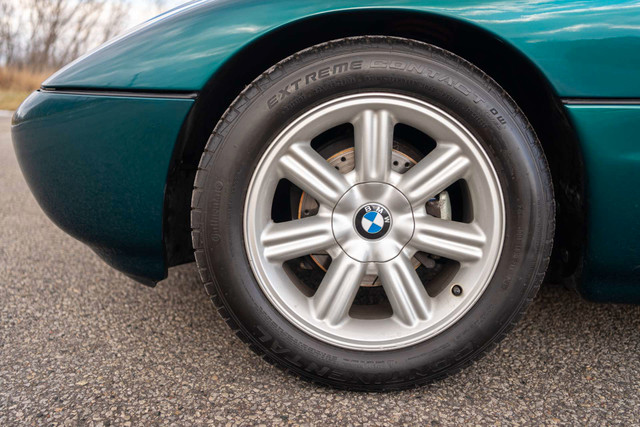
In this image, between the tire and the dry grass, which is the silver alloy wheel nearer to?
the tire

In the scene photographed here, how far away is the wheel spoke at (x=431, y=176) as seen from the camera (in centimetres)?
131

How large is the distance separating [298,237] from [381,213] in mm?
234

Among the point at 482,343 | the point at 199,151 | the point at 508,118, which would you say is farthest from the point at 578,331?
the point at 199,151

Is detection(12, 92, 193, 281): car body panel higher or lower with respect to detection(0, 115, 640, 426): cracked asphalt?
higher

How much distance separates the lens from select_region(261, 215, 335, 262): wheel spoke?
1.33 meters

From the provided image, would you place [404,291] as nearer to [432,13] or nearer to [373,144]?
[373,144]

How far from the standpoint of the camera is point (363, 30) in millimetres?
1355

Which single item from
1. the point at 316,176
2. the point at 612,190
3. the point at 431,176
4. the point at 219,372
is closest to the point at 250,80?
the point at 316,176

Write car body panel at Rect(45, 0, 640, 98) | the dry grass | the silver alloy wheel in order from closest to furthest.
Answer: car body panel at Rect(45, 0, 640, 98), the silver alloy wheel, the dry grass

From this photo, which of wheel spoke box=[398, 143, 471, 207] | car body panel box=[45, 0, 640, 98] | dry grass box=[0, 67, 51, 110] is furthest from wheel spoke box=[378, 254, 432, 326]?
dry grass box=[0, 67, 51, 110]

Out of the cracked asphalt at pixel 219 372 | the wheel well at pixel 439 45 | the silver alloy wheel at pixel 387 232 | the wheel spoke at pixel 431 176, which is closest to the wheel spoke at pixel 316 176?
the silver alloy wheel at pixel 387 232

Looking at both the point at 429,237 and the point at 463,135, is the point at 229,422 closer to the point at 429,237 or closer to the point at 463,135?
the point at 429,237

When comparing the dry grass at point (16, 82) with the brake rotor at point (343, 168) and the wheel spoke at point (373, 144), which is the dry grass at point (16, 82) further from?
the wheel spoke at point (373, 144)

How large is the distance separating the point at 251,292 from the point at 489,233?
646 millimetres
